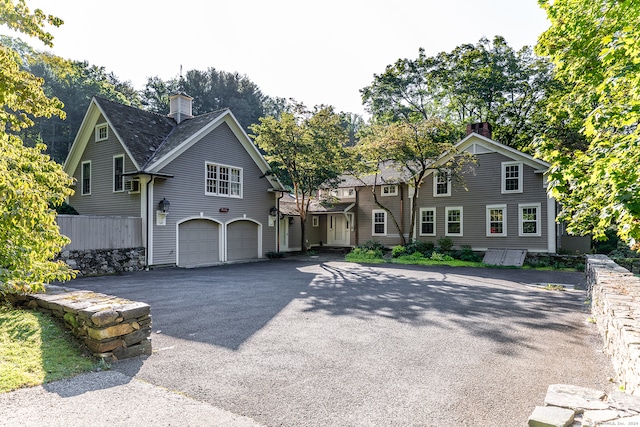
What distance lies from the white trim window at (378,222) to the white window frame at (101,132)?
14786 mm

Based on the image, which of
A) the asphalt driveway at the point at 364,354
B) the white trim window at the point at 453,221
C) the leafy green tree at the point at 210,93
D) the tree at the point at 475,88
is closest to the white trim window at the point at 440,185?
the white trim window at the point at 453,221

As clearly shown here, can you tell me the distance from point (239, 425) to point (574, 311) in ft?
25.0

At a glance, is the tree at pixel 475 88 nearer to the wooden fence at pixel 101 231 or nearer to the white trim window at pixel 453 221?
the white trim window at pixel 453 221

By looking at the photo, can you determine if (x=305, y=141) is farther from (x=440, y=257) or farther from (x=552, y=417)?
(x=552, y=417)

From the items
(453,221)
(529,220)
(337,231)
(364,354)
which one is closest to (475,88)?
(453,221)

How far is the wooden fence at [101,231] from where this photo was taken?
12.4 m

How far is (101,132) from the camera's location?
16766mm

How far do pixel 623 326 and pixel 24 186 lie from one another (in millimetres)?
6629

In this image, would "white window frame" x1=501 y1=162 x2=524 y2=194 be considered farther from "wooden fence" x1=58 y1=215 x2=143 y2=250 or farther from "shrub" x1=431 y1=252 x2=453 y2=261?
"wooden fence" x1=58 y1=215 x2=143 y2=250

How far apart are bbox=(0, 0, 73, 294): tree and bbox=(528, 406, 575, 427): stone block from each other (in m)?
5.28

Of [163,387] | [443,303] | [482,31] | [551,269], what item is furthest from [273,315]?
[482,31]

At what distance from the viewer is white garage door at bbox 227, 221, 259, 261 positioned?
59.5 feet

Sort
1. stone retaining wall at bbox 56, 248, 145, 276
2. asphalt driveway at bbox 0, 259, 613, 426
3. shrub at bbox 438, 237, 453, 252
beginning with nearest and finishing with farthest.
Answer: asphalt driveway at bbox 0, 259, 613, 426 < stone retaining wall at bbox 56, 248, 145, 276 < shrub at bbox 438, 237, 453, 252

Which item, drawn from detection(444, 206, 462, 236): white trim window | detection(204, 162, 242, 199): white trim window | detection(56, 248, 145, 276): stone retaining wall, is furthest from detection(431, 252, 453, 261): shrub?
detection(56, 248, 145, 276): stone retaining wall
